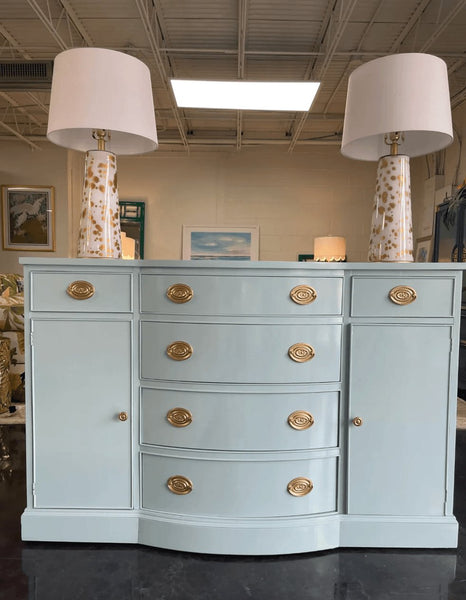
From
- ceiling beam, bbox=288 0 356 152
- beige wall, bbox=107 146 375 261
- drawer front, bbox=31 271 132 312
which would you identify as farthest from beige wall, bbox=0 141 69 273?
drawer front, bbox=31 271 132 312

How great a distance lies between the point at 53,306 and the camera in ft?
5.41

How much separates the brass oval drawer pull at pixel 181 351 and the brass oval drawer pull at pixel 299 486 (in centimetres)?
64

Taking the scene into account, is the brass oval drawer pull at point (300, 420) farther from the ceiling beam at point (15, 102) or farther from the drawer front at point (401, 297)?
the ceiling beam at point (15, 102)

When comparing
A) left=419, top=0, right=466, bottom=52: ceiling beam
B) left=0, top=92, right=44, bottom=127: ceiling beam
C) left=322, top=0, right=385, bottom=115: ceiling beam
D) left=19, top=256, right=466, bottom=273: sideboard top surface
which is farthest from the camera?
left=0, top=92, right=44, bottom=127: ceiling beam

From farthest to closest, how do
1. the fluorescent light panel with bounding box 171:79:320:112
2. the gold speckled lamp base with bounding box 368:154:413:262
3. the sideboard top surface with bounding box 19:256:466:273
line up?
the fluorescent light panel with bounding box 171:79:320:112 < the gold speckled lamp base with bounding box 368:154:413:262 < the sideboard top surface with bounding box 19:256:466:273

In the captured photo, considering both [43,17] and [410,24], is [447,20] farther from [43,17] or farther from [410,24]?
[43,17]

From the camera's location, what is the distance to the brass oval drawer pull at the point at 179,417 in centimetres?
164

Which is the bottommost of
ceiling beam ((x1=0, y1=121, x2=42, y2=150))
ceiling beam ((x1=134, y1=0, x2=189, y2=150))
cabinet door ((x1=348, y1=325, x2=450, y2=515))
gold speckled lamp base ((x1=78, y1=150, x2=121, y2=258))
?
cabinet door ((x1=348, y1=325, x2=450, y2=515))

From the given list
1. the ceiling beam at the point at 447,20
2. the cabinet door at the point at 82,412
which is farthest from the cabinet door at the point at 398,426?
the ceiling beam at the point at 447,20

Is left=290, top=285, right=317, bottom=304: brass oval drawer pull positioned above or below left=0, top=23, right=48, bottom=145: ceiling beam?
below

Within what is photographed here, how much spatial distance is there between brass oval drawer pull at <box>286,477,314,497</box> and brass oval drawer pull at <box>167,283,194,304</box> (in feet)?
2.69

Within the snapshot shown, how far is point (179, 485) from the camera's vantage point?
166cm

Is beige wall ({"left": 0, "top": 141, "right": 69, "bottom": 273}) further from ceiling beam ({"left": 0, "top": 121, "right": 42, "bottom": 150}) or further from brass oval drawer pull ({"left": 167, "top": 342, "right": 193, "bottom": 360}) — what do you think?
brass oval drawer pull ({"left": 167, "top": 342, "right": 193, "bottom": 360})

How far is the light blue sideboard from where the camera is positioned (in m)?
1.62
